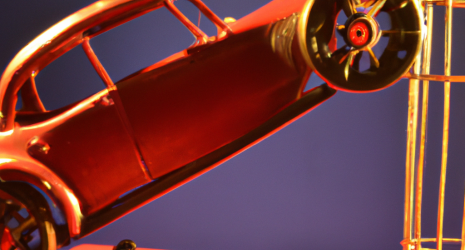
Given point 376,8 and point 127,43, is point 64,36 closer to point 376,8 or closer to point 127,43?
point 127,43

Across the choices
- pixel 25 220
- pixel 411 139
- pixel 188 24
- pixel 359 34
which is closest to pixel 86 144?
pixel 25 220

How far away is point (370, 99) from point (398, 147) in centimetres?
36

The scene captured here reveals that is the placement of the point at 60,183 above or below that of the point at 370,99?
below

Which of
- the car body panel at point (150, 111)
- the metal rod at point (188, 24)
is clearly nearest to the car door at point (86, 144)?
the car body panel at point (150, 111)

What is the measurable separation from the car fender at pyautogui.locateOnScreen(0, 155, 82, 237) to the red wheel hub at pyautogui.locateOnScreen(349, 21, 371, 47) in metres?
0.79

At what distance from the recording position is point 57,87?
84 centimetres

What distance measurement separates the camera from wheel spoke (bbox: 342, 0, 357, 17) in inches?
29.5

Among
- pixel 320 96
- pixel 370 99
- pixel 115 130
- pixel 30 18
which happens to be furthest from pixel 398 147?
pixel 30 18

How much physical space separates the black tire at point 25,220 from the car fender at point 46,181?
0.02m

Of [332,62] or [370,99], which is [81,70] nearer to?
[332,62]

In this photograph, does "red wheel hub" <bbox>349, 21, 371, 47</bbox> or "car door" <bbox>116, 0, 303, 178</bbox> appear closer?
"red wheel hub" <bbox>349, 21, 371, 47</bbox>

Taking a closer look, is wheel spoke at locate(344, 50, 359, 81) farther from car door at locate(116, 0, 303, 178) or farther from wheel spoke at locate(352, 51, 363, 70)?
car door at locate(116, 0, 303, 178)

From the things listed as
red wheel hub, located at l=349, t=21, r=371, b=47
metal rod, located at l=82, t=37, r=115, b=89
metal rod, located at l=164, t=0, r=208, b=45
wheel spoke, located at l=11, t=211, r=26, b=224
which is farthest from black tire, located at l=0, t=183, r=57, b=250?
red wheel hub, located at l=349, t=21, r=371, b=47

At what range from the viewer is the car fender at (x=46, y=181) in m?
0.81
